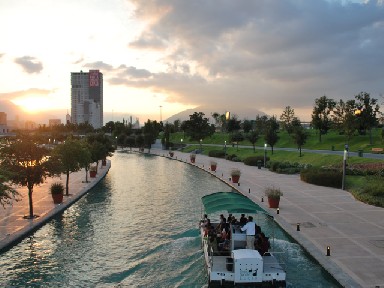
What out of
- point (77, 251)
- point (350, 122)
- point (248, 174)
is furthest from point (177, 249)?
point (350, 122)

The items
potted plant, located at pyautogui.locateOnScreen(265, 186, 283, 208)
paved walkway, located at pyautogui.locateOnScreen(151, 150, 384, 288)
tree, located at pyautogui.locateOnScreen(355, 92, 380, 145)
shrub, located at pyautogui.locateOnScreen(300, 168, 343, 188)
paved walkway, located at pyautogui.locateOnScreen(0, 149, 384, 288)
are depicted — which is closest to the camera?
paved walkway, located at pyautogui.locateOnScreen(151, 150, 384, 288)

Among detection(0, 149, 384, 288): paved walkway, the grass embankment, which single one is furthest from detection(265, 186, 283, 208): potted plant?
the grass embankment

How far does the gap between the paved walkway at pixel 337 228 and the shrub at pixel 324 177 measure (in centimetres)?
122

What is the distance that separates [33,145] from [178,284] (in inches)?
631

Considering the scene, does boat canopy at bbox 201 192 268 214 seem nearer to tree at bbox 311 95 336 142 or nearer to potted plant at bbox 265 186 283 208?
potted plant at bbox 265 186 283 208

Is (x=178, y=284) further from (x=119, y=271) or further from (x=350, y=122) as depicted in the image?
(x=350, y=122)

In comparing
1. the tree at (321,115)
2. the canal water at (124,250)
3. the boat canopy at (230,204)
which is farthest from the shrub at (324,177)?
the tree at (321,115)

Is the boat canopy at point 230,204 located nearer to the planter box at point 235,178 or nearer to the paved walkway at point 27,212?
the paved walkway at point 27,212

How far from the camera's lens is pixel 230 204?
19719 millimetres

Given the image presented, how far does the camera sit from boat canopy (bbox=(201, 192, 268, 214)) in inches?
748

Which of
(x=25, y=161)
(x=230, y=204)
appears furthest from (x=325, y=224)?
(x=25, y=161)

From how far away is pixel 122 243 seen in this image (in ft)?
72.2

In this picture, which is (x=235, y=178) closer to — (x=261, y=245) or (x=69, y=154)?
(x=69, y=154)

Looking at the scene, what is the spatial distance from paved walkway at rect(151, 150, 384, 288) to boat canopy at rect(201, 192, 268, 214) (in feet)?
12.5
